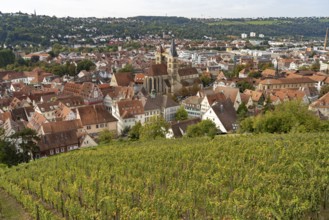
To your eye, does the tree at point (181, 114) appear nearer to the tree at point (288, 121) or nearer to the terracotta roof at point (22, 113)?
the tree at point (288, 121)

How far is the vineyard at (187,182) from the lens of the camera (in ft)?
72.1

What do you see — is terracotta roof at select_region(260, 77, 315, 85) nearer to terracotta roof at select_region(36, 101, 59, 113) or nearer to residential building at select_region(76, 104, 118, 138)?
residential building at select_region(76, 104, 118, 138)

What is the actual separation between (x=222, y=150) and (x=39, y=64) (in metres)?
116

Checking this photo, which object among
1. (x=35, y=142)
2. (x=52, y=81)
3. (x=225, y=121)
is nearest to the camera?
(x=35, y=142)

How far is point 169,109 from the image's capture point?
237 ft

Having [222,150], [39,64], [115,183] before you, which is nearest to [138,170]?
[115,183]

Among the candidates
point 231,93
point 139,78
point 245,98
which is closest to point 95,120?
point 231,93

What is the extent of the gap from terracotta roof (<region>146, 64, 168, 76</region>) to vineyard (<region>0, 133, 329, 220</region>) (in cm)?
5303

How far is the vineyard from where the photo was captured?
21969mm

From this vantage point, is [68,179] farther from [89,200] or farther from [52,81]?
[52,81]

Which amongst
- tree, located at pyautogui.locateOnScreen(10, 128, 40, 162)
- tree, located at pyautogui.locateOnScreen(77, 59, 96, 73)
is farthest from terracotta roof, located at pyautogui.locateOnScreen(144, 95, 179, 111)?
tree, located at pyautogui.locateOnScreen(77, 59, 96, 73)

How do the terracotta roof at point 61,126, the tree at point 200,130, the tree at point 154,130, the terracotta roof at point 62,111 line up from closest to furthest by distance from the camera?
the tree at point 200,130 < the tree at point 154,130 < the terracotta roof at point 61,126 < the terracotta roof at point 62,111

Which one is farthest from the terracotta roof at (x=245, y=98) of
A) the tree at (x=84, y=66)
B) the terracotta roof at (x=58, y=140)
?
the tree at (x=84, y=66)

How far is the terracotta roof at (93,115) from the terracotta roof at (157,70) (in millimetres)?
29540
